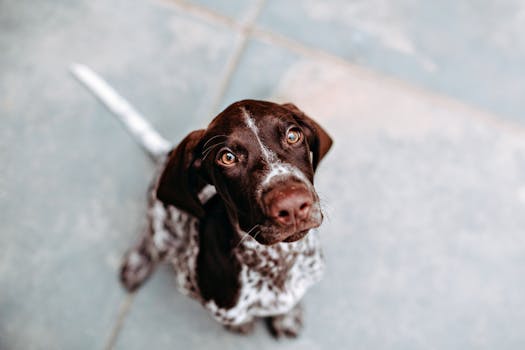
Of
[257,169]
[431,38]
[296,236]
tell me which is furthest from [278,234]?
[431,38]

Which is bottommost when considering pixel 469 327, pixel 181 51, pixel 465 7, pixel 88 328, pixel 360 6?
pixel 88 328

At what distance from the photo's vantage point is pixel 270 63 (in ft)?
14.0

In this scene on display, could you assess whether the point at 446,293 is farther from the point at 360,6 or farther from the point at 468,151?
the point at 360,6

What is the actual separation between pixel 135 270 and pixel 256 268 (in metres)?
1.22

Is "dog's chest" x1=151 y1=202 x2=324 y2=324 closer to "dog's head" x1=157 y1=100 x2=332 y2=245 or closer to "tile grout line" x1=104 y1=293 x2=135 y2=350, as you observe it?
"dog's head" x1=157 y1=100 x2=332 y2=245

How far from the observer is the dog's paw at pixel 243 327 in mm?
3441

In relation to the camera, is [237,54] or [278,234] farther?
[237,54]

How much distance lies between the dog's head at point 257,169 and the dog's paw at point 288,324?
1141 millimetres

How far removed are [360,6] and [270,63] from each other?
954 mm

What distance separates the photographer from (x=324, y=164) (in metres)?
3.93

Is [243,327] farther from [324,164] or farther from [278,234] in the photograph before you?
[278,234]

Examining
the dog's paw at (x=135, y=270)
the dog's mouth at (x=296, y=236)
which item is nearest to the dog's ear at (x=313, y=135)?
the dog's mouth at (x=296, y=236)

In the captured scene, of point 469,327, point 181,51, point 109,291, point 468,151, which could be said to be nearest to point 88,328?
point 109,291

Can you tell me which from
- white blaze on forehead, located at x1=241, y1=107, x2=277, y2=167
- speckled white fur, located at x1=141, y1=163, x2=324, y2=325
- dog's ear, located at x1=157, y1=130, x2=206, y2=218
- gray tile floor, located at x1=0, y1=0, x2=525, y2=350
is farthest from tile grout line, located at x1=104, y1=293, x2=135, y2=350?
white blaze on forehead, located at x1=241, y1=107, x2=277, y2=167
